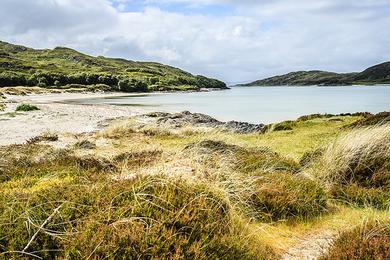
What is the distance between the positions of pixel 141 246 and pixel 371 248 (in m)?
2.83

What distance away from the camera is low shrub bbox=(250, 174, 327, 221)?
7.63 metres

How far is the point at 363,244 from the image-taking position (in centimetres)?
523

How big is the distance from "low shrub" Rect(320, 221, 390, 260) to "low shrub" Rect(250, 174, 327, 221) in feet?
5.91

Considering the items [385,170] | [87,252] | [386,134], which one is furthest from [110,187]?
[386,134]

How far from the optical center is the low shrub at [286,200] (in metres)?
7.63

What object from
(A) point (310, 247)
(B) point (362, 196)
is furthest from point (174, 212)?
(B) point (362, 196)

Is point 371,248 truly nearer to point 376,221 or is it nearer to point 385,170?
point 376,221

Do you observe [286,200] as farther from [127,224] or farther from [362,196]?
[127,224]

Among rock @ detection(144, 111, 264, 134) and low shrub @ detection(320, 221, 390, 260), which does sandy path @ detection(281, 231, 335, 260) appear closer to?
low shrub @ detection(320, 221, 390, 260)

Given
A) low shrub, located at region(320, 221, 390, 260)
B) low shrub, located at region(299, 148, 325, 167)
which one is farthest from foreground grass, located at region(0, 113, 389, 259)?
low shrub, located at region(299, 148, 325, 167)

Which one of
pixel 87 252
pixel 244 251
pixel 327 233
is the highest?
pixel 87 252

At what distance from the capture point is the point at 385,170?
9.59 m

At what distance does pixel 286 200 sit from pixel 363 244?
2.62m

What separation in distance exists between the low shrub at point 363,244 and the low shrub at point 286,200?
180 centimetres
